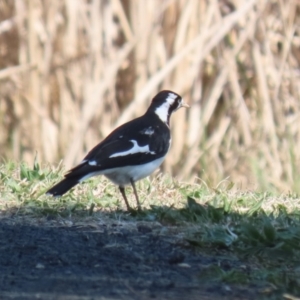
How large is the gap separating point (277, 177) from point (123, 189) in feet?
7.69

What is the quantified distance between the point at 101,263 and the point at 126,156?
1679 mm

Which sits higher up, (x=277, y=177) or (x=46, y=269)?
(x=46, y=269)

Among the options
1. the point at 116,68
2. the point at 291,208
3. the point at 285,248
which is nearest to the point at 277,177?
the point at 116,68

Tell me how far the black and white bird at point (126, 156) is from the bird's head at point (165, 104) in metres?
0.21

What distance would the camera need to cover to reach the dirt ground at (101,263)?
370 centimetres

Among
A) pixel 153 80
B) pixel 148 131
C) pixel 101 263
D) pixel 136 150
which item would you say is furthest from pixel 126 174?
pixel 153 80

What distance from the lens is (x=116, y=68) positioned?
25.8ft

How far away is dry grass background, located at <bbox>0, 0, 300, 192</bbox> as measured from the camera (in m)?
7.94

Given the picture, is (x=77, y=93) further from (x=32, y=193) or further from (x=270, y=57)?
(x=32, y=193)

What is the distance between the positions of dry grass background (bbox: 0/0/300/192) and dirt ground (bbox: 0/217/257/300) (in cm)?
306

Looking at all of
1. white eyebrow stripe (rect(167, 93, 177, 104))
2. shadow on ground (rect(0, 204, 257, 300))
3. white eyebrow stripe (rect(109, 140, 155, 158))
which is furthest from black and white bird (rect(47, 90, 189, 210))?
shadow on ground (rect(0, 204, 257, 300))

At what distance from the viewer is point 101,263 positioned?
4.11m

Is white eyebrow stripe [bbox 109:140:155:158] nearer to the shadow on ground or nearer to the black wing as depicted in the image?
the black wing

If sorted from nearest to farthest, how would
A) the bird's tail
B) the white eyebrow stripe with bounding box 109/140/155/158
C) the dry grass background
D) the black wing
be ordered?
1. the bird's tail
2. the black wing
3. the white eyebrow stripe with bounding box 109/140/155/158
4. the dry grass background
